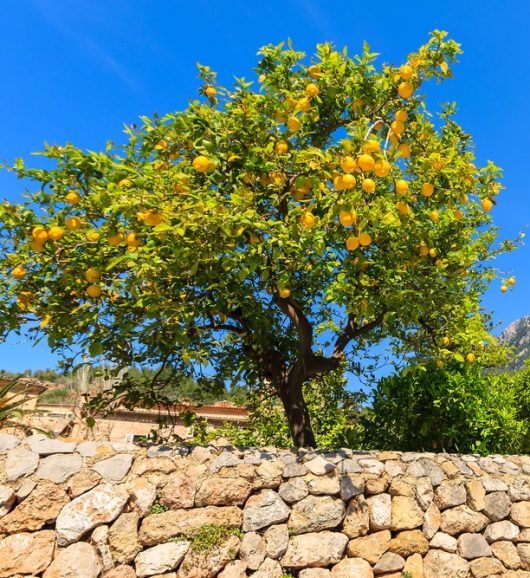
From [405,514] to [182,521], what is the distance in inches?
87.9

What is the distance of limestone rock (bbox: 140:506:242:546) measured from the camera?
3793 mm

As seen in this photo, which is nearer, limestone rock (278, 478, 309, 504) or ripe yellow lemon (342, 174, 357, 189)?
ripe yellow lemon (342, 174, 357, 189)

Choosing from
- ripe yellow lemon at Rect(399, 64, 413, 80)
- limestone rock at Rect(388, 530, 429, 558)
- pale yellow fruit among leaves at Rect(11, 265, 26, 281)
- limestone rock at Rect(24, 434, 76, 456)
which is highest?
ripe yellow lemon at Rect(399, 64, 413, 80)

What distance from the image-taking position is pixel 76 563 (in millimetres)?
3541

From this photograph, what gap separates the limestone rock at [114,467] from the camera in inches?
153

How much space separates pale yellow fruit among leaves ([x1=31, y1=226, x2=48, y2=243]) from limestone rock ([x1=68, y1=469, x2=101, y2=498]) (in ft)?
6.21

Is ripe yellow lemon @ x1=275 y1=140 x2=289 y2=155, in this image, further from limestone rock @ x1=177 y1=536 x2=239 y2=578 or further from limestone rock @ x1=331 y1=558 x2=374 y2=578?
limestone rock @ x1=331 y1=558 x2=374 y2=578

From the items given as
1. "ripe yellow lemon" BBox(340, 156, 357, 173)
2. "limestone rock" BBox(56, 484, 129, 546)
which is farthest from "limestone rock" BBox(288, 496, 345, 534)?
"ripe yellow lemon" BBox(340, 156, 357, 173)

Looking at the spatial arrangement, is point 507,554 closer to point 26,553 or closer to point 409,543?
point 409,543

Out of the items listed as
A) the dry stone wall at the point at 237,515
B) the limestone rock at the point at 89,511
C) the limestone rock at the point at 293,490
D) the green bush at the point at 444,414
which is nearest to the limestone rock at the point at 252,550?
the dry stone wall at the point at 237,515

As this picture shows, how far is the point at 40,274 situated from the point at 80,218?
30.9 inches

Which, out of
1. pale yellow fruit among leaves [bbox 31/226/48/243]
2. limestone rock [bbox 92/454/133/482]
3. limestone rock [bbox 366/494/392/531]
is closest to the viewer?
limestone rock [bbox 92/454/133/482]

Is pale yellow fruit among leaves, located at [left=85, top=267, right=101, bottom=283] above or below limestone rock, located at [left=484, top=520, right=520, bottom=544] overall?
above

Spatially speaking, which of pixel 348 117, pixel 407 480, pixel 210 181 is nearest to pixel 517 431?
pixel 407 480
